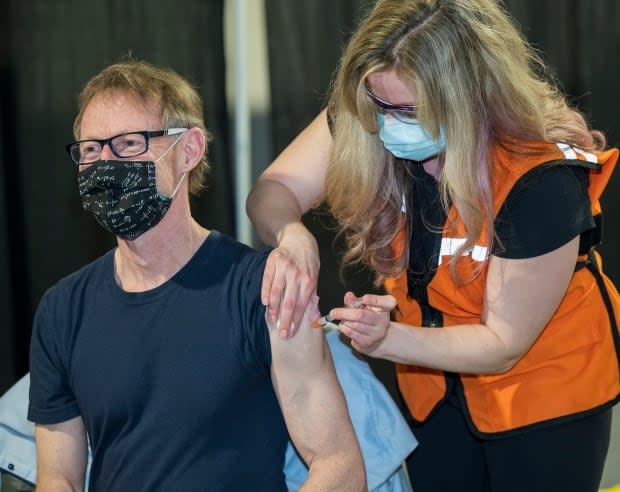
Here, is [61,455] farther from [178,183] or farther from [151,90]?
[151,90]

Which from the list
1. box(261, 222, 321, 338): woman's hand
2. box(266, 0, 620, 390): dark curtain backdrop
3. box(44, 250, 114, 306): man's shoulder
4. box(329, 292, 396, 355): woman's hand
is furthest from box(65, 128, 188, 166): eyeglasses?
box(266, 0, 620, 390): dark curtain backdrop

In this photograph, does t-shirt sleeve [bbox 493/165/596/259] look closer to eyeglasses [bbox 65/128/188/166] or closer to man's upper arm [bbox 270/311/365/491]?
man's upper arm [bbox 270/311/365/491]

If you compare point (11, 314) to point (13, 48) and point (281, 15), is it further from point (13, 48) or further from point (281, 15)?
point (281, 15)

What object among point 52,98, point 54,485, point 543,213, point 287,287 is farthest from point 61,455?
point 52,98

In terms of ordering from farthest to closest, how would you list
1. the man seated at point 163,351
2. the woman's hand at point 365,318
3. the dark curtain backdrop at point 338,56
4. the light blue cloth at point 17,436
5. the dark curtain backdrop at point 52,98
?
the dark curtain backdrop at point 338,56, the dark curtain backdrop at point 52,98, the light blue cloth at point 17,436, the man seated at point 163,351, the woman's hand at point 365,318

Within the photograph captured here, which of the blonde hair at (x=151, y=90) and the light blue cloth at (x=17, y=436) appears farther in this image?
the light blue cloth at (x=17, y=436)

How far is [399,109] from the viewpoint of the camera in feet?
5.59

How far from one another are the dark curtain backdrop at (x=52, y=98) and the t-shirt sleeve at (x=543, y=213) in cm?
181

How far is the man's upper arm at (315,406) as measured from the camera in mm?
1704

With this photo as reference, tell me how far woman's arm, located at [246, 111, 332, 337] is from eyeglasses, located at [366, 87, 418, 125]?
0.92ft

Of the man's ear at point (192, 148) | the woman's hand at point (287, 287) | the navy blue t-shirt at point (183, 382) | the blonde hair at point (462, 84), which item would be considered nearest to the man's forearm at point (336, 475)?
the navy blue t-shirt at point (183, 382)

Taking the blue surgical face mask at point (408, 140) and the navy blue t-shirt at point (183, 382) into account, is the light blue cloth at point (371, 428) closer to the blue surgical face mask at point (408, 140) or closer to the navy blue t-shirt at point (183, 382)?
the navy blue t-shirt at point (183, 382)

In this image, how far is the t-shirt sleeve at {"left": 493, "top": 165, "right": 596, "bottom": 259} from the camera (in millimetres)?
1677

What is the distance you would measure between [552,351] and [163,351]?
725 millimetres
